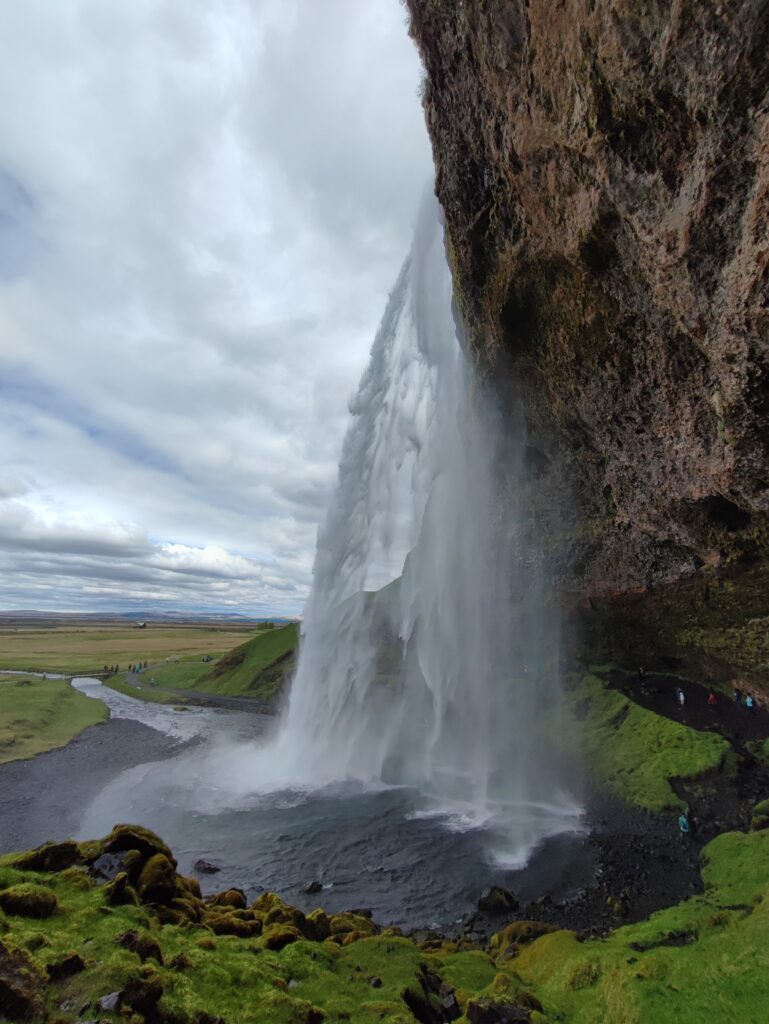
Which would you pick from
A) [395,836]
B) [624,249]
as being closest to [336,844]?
[395,836]

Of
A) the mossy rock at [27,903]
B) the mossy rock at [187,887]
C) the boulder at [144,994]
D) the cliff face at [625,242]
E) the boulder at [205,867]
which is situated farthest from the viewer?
the boulder at [205,867]

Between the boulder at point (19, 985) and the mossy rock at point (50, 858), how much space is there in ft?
17.8

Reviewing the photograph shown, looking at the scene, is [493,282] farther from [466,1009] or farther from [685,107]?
[466,1009]

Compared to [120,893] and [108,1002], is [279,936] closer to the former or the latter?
[120,893]

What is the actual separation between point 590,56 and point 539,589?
28.6 metres

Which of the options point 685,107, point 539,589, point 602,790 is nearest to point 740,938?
point 602,790

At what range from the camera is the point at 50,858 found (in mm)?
14062

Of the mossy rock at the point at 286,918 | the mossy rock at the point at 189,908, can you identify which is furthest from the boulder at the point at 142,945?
the mossy rock at the point at 286,918

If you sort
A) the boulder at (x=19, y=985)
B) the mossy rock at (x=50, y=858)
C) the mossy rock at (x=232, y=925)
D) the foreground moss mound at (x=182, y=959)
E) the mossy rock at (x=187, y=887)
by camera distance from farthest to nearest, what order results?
1. the mossy rock at (x=187, y=887)
2. the mossy rock at (x=50, y=858)
3. the mossy rock at (x=232, y=925)
4. the foreground moss mound at (x=182, y=959)
5. the boulder at (x=19, y=985)

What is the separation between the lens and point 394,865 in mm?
22625

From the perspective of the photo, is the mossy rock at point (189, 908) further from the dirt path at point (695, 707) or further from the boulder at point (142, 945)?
the dirt path at point (695, 707)

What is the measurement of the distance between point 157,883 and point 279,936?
146 inches

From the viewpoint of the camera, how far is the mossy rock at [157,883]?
13828mm

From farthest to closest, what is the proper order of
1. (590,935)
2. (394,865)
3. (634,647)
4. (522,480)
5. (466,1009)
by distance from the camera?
1. (634,647)
2. (522,480)
3. (394,865)
4. (590,935)
5. (466,1009)
